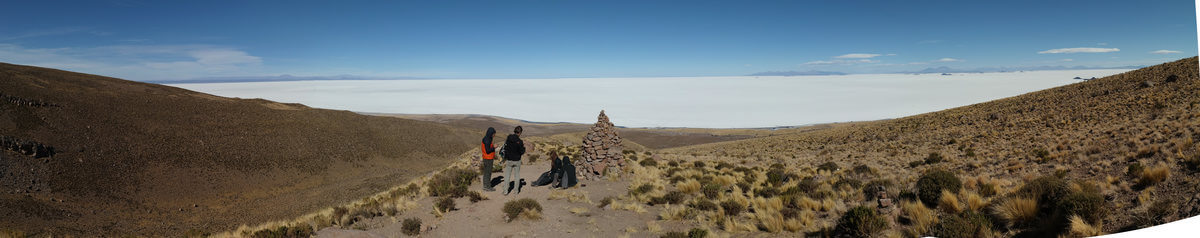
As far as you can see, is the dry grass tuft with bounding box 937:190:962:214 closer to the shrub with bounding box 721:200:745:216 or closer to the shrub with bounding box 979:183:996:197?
the shrub with bounding box 979:183:996:197

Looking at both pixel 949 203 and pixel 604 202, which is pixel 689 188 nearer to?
pixel 604 202

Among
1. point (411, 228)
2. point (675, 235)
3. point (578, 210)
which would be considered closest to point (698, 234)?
point (675, 235)

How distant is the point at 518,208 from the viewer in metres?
8.63

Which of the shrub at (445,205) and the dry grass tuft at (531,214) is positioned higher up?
the dry grass tuft at (531,214)

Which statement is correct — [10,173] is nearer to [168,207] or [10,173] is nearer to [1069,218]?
[168,207]

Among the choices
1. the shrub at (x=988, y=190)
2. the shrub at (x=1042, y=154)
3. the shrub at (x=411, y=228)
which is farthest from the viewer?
the shrub at (x=1042, y=154)

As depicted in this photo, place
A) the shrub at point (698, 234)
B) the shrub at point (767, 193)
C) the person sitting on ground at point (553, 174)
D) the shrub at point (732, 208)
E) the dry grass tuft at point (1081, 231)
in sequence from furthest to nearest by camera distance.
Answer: the person sitting on ground at point (553, 174)
the shrub at point (767, 193)
the shrub at point (732, 208)
the shrub at point (698, 234)
the dry grass tuft at point (1081, 231)

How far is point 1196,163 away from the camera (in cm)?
496

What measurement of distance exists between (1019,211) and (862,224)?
137 centimetres

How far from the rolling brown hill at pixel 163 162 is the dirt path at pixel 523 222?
9.83 meters

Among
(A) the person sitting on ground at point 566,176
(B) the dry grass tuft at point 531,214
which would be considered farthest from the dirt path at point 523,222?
(A) the person sitting on ground at point 566,176

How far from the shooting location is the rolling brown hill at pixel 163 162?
14.4m

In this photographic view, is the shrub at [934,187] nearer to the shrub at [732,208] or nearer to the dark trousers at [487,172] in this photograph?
the shrub at [732,208]

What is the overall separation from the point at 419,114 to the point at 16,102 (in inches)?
3056
